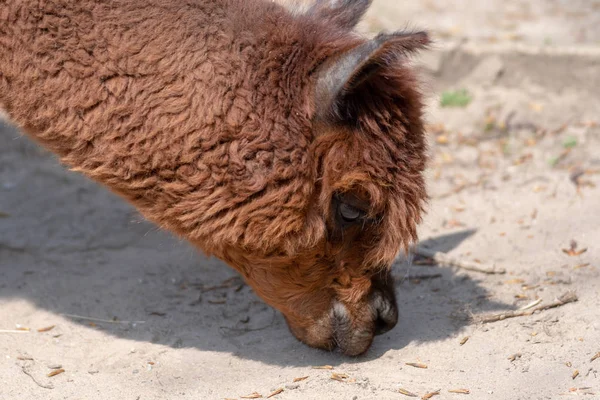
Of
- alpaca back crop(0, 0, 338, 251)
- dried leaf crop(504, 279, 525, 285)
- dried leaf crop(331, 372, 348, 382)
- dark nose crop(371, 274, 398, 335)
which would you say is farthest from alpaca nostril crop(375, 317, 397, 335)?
dried leaf crop(504, 279, 525, 285)

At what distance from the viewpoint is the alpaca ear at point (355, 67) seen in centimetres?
328

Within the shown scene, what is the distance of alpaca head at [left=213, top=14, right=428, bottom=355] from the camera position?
350cm

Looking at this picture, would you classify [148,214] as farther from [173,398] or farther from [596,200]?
[596,200]

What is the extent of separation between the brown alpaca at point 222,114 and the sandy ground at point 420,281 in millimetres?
842

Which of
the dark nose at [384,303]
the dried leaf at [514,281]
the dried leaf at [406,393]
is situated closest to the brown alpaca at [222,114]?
the dark nose at [384,303]

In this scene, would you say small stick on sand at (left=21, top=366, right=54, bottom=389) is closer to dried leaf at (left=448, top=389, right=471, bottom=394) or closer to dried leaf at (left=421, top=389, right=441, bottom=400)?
dried leaf at (left=421, top=389, right=441, bottom=400)

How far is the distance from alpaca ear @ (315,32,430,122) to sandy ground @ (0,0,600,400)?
1016 millimetres

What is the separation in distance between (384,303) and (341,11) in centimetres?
163

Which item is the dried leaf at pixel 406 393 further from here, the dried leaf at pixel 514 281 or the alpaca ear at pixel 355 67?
the dried leaf at pixel 514 281

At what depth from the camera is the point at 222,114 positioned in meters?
3.48

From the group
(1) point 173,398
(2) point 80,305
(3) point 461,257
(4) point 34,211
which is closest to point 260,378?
(1) point 173,398

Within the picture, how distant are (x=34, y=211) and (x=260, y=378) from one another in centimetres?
301

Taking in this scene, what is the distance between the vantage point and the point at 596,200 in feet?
18.9

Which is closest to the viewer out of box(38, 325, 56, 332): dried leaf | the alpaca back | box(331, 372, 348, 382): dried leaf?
the alpaca back
